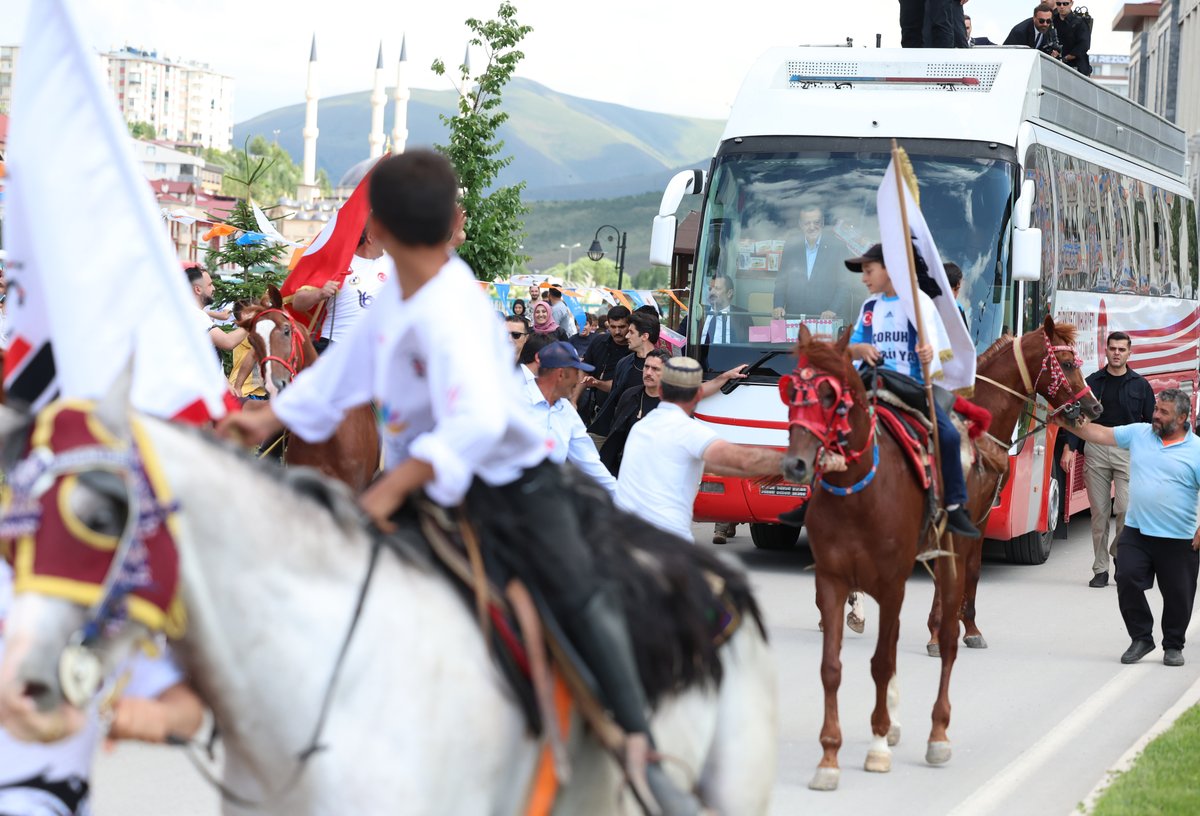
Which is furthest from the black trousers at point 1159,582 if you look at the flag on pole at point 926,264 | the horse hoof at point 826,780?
the horse hoof at point 826,780

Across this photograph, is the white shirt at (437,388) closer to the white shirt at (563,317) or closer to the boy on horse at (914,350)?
the boy on horse at (914,350)

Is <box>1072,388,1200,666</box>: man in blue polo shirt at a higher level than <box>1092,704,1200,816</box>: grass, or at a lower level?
higher

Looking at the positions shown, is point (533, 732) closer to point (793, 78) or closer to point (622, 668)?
point (622, 668)

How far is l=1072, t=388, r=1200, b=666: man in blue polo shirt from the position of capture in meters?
11.5

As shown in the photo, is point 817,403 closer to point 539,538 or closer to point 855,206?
point 539,538

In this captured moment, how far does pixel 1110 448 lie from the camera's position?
1523 centimetres

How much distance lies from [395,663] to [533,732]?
434 mm

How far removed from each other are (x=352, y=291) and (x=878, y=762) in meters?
4.32

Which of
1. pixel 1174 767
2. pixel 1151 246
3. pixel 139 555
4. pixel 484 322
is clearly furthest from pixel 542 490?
pixel 1151 246

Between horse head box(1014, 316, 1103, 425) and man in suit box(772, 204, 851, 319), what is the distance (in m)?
2.17

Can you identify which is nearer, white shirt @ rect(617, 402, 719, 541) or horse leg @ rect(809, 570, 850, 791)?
white shirt @ rect(617, 402, 719, 541)

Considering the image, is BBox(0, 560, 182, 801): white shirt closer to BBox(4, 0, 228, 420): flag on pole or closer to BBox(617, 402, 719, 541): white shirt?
BBox(4, 0, 228, 420): flag on pole

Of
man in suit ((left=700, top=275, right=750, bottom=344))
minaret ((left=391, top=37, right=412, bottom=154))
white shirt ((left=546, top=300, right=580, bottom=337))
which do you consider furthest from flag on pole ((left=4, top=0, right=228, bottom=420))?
minaret ((left=391, top=37, right=412, bottom=154))

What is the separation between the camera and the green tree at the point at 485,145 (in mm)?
21641
